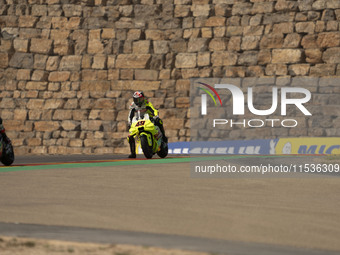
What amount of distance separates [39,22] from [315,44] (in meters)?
9.59

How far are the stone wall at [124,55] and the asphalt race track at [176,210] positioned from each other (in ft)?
39.2

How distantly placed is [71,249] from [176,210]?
331 cm

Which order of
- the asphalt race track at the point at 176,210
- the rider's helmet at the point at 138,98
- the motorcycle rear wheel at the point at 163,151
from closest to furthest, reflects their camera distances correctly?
the asphalt race track at the point at 176,210 → the rider's helmet at the point at 138,98 → the motorcycle rear wheel at the point at 163,151

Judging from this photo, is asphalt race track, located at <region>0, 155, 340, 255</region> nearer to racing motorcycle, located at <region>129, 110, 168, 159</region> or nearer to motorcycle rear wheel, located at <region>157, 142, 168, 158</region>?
racing motorcycle, located at <region>129, 110, 168, 159</region>

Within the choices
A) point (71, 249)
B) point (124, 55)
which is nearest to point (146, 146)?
point (124, 55)

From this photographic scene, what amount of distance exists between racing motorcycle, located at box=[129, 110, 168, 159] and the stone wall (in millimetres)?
6679

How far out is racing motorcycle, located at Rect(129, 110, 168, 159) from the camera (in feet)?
68.0

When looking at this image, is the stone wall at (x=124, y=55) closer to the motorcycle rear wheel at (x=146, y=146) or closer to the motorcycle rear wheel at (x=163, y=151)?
the motorcycle rear wheel at (x=163, y=151)

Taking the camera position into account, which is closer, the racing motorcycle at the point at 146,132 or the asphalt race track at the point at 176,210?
the asphalt race track at the point at 176,210

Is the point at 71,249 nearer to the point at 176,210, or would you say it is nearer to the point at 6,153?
the point at 176,210

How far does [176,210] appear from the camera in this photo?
408 inches

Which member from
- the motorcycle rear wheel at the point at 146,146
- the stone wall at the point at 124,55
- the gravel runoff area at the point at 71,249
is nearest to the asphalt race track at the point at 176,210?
the gravel runoff area at the point at 71,249

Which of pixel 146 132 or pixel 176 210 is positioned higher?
pixel 146 132

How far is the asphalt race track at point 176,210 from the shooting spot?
312 inches
